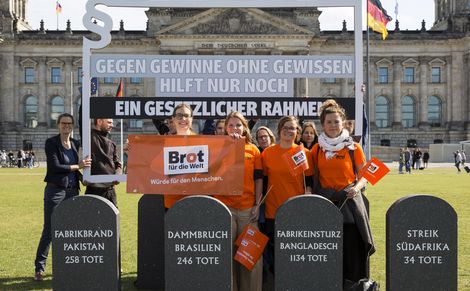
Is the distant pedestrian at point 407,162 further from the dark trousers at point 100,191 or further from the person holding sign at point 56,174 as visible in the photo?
the person holding sign at point 56,174

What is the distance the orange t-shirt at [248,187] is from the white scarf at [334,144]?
88 centimetres

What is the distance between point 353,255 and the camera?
7867 mm

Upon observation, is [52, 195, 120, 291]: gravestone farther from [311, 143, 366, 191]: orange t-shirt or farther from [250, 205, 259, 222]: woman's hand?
[311, 143, 366, 191]: orange t-shirt

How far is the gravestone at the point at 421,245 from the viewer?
6984 millimetres

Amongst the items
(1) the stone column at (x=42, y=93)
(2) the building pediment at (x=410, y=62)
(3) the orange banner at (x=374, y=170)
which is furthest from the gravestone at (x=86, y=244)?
(2) the building pediment at (x=410, y=62)

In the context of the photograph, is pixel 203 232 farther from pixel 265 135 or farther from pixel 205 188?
pixel 265 135

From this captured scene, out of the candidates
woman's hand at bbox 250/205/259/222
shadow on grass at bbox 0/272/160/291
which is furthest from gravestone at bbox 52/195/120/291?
shadow on grass at bbox 0/272/160/291

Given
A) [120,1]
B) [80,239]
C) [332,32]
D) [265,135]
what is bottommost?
[80,239]

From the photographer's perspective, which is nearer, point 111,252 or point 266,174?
point 111,252

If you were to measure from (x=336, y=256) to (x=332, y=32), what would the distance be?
71.3 metres

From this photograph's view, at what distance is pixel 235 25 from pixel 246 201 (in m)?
64.8

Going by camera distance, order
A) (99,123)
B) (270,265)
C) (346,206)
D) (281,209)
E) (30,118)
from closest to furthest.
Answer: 1. (281,209)
2. (346,206)
3. (270,265)
4. (99,123)
5. (30,118)

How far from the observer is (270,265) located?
28.9 ft

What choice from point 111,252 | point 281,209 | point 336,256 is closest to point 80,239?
point 111,252
